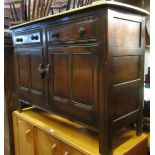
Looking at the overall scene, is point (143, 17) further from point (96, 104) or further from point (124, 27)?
point (96, 104)

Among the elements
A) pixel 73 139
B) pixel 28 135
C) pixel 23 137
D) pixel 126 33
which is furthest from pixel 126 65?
pixel 23 137

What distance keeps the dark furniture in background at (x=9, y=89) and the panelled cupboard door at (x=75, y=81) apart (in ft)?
3.01

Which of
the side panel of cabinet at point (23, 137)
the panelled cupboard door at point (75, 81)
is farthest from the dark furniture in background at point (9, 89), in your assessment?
the panelled cupboard door at point (75, 81)

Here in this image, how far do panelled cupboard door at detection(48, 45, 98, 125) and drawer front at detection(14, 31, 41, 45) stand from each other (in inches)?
7.5

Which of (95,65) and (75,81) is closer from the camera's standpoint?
(95,65)

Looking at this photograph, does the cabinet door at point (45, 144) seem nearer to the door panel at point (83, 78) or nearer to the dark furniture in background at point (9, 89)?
the door panel at point (83, 78)

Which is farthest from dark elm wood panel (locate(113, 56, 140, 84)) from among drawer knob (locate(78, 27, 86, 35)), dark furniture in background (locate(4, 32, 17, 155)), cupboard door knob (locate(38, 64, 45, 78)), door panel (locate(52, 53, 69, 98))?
dark furniture in background (locate(4, 32, 17, 155))

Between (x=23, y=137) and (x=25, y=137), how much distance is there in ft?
0.17

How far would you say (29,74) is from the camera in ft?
5.66

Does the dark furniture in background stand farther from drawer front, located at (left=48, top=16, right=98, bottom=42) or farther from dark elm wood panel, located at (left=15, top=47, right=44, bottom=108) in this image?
drawer front, located at (left=48, top=16, right=98, bottom=42)

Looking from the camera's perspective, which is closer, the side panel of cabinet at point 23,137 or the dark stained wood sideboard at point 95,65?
the dark stained wood sideboard at point 95,65

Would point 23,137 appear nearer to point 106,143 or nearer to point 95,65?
point 106,143

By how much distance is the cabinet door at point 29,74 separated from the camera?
1588 millimetres

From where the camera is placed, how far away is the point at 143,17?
1.29 meters
